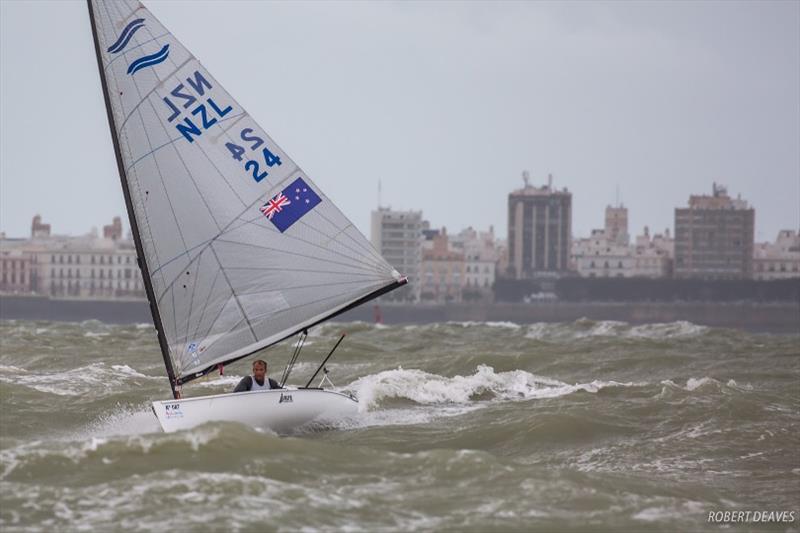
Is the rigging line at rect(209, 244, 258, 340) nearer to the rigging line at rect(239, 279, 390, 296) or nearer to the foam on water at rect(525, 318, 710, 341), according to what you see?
the rigging line at rect(239, 279, 390, 296)

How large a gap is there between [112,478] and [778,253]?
175 metres

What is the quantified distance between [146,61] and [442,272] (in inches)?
6191

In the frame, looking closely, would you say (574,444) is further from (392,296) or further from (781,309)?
(392,296)

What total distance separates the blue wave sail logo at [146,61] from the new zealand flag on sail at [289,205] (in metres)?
1.98

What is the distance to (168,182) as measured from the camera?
17000 mm

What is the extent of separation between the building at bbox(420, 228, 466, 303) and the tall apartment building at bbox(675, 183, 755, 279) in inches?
993

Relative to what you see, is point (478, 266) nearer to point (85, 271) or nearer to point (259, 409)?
point (85, 271)

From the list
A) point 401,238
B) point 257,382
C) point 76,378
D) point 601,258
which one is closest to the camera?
point 257,382

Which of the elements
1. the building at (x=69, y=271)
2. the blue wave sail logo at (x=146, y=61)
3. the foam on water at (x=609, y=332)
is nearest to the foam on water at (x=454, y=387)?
the blue wave sail logo at (x=146, y=61)

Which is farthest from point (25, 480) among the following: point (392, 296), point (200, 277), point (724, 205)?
point (724, 205)

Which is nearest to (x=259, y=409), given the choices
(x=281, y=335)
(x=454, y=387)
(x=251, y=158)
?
(x=281, y=335)

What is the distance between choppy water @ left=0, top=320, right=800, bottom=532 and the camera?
12.5 meters

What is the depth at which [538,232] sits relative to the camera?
7141 inches

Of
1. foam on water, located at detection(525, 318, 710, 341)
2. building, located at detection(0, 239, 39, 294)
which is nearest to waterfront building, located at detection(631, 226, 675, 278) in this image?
building, located at detection(0, 239, 39, 294)
